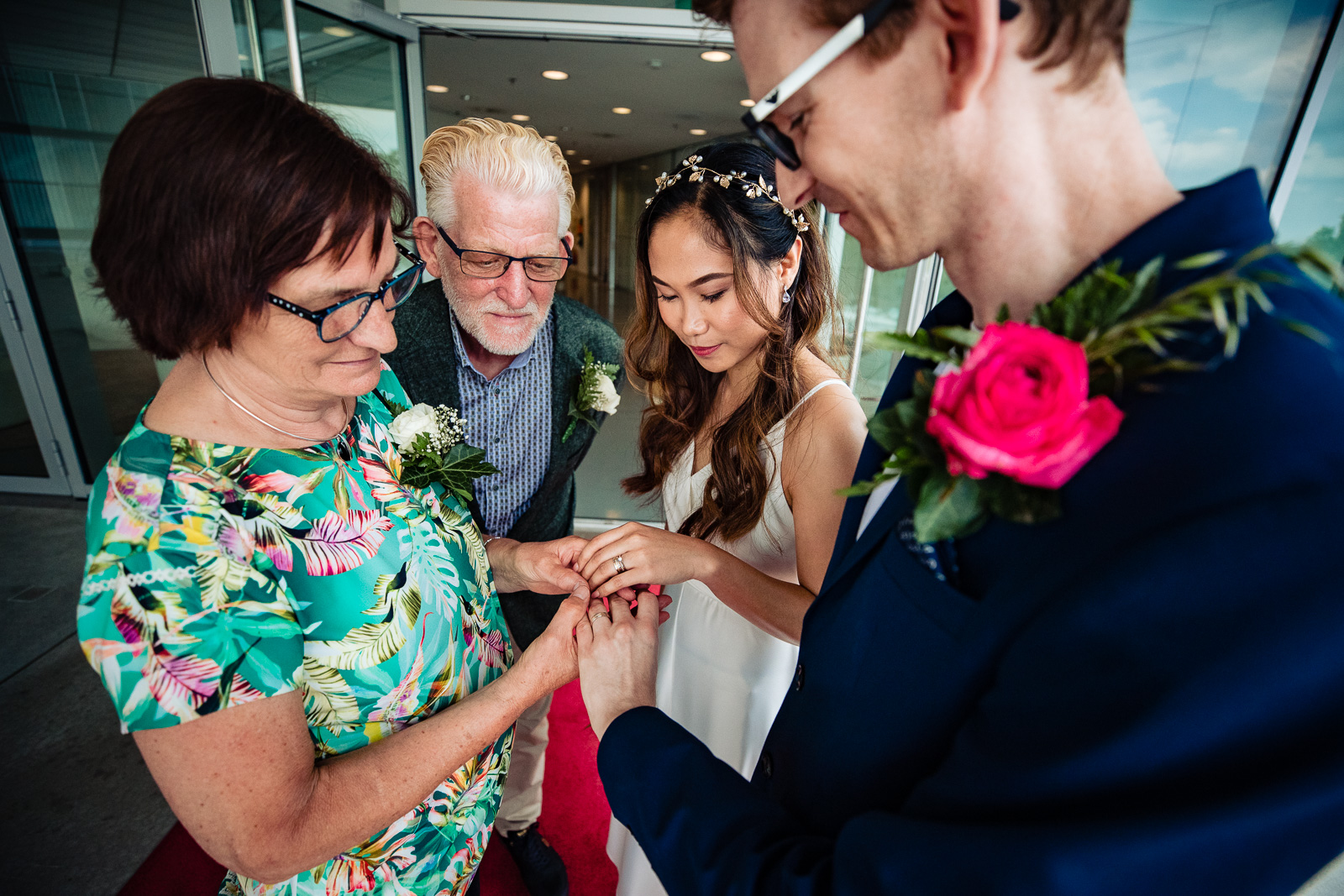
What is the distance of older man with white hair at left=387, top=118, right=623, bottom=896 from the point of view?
179 centimetres

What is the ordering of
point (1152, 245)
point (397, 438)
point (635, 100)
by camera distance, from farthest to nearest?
point (635, 100), point (397, 438), point (1152, 245)

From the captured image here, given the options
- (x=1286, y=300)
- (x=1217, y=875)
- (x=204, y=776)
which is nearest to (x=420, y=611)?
(x=204, y=776)

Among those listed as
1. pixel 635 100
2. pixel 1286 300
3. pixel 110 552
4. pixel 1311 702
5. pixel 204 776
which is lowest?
pixel 204 776

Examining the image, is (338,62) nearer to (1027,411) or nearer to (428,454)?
(428,454)

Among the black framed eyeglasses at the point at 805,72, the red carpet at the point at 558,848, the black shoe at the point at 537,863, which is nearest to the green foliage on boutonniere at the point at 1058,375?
the black framed eyeglasses at the point at 805,72

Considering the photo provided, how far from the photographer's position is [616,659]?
1096 mm

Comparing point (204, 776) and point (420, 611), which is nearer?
point (204, 776)

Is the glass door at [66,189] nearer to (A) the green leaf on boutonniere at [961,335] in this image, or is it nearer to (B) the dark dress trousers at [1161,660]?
(A) the green leaf on boutonniere at [961,335]

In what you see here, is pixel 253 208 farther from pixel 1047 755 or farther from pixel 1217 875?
pixel 1217 875

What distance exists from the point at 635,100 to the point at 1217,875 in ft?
34.0

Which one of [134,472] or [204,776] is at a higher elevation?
[134,472]

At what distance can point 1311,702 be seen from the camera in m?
0.43

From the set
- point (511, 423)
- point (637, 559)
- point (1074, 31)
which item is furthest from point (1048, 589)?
point (511, 423)

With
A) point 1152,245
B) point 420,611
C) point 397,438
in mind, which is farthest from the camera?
point 397,438
